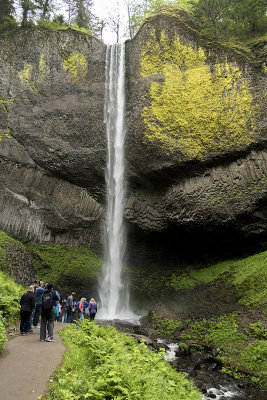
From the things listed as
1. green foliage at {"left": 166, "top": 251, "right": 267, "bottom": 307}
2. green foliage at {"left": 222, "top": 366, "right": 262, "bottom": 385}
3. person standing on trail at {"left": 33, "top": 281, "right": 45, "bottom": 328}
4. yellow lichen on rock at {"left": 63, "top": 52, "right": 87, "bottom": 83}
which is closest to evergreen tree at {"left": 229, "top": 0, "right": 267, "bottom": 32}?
yellow lichen on rock at {"left": 63, "top": 52, "right": 87, "bottom": 83}

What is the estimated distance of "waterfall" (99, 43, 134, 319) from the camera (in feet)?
73.8

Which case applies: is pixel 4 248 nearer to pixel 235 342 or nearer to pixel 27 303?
pixel 27 303

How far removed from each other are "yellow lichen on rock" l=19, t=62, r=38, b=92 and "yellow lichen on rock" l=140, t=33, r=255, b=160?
8960mm

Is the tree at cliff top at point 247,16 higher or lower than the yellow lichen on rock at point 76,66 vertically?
higher

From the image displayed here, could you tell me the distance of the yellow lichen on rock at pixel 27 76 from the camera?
24703 millimetres

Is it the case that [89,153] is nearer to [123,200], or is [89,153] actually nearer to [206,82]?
[123,200]

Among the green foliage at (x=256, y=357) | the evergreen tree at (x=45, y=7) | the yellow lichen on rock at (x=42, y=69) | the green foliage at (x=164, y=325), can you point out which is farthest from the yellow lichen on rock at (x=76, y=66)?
the green foliage at (x=256, y=357)

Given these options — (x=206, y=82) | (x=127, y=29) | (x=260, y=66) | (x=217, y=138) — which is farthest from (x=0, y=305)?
(x=127, y=29)

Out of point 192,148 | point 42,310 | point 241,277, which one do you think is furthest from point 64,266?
point 42,310

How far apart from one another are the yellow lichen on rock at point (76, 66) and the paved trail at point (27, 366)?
22.2 meters

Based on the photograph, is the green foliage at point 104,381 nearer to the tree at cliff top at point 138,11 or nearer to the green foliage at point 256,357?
the green foliage at point 256,357

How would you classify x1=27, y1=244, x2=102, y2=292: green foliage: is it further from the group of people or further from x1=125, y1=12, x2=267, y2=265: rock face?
the group of people

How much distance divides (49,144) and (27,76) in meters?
6.23

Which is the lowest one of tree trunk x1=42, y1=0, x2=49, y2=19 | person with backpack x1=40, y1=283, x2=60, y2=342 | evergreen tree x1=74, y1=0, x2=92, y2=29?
person with backpack x1=40, y1=283, x2=60, y2=342
